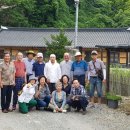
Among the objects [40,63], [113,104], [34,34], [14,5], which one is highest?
[14,5]

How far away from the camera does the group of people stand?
10.9 metres

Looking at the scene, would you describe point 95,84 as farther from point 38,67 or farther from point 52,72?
point 38,67

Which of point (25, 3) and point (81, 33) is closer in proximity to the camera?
point (81, 33)

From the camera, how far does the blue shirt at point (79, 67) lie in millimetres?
11828

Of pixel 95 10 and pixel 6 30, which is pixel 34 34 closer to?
A: pixel 6 30

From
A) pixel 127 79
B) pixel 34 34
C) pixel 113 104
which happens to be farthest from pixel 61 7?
pixel 113 104

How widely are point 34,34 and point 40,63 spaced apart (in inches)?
1213

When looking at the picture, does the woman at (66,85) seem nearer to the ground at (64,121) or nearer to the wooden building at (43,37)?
the ground at (64,121)

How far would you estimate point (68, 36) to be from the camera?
4103cm

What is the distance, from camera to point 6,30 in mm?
43312

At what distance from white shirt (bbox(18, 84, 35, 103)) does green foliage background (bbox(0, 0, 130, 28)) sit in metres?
33.4

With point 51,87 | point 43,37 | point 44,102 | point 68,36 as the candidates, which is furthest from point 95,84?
point 43,37

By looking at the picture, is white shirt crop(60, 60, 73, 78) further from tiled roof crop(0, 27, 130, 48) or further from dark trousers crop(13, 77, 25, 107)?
tiled roof crop(0, 27, 130, 48)

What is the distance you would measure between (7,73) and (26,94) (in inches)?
30.8
